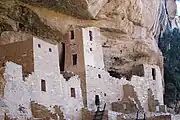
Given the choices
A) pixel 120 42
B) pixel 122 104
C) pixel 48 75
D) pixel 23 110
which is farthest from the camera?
pixel 120 42

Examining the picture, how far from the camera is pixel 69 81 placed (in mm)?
23484

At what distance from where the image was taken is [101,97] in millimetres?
25797

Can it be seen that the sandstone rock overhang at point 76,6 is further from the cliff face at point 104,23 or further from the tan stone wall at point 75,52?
the tan stone wall at point 75,52

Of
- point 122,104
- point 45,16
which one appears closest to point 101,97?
point 122,104

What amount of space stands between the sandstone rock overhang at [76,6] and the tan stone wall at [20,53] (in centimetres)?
288

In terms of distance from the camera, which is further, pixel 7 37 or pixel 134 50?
pixel 134 50

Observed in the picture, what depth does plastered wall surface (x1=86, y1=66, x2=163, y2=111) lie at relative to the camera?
2548 centimetres

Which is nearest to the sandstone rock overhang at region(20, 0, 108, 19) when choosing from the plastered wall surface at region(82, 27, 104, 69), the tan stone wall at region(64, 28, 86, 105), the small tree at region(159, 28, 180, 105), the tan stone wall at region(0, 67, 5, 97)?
the plastered wall surface at region(82, 27, 104, 69)

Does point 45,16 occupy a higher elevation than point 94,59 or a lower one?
higher

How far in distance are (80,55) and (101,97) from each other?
2.43 m

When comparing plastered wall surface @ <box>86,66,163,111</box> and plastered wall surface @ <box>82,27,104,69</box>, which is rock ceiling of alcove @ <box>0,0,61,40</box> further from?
plastered wall surface @ <box>86,66,163,111</box>

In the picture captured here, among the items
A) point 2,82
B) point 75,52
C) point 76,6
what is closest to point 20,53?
point 2,82

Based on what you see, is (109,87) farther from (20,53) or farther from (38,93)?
(38,93)

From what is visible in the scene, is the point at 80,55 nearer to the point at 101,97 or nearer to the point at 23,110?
the point at 101,97
